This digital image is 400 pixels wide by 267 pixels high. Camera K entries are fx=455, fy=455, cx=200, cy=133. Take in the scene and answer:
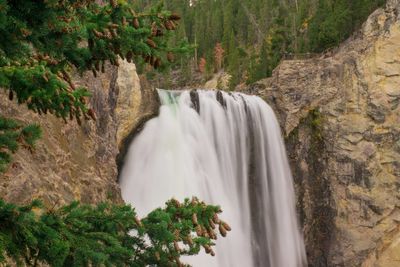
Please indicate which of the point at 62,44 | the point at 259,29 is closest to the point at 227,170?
the point at 62,44

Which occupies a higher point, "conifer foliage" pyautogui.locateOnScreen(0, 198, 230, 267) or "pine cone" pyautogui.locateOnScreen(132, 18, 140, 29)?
"pine cone" pyautogui.locateOnScreen(132, 18, 140, 29)

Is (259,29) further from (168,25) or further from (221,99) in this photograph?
(168,25)

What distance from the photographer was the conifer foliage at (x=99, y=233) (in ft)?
9.87

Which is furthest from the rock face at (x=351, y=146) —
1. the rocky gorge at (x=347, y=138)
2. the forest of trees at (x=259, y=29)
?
the forest of trees at (x=259, y=29)

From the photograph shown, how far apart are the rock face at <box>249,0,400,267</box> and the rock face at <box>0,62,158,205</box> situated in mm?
13899

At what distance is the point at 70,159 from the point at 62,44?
640cm

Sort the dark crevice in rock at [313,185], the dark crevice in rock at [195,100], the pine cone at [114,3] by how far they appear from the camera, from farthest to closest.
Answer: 1. the dark crevice in rock at [313,185]
2. the dark crevice in rock at [195,100]
3. the pine cone at [114,3]

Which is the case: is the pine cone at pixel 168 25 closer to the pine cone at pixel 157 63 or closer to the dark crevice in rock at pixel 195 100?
the pine cone at pixel 157 63

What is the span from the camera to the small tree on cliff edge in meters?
2.82

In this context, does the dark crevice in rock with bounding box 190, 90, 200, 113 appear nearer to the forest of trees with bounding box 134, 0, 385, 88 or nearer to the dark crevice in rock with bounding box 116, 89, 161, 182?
the dark crevice in rock with bounding box 116, 89, 161, 182

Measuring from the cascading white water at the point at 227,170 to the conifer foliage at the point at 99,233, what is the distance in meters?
13.3

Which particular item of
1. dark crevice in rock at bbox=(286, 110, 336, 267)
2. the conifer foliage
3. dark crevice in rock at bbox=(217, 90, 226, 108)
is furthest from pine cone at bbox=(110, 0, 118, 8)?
dark crevice in rock at bbox=(286, 110, 336, 267)

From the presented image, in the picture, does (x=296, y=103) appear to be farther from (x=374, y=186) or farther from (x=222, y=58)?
(x=222, y=58)

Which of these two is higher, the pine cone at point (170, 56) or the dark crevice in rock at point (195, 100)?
the pine cone at point (170, 56)
